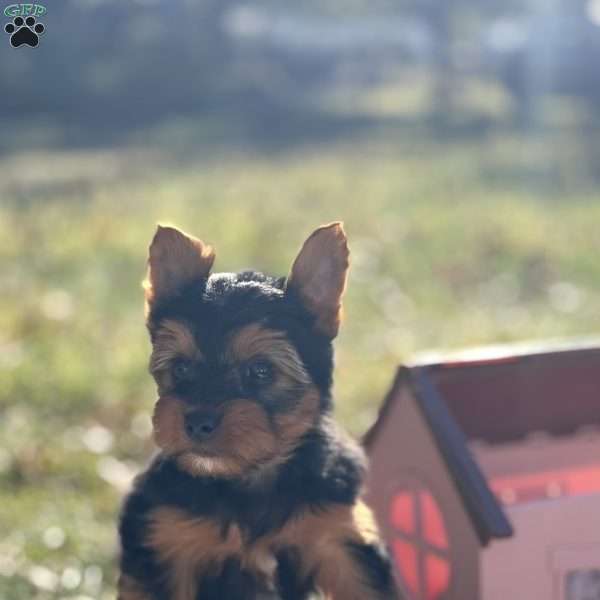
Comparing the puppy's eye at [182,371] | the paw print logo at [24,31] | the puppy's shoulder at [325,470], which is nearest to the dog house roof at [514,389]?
the puppy's shoulder at [325,470]

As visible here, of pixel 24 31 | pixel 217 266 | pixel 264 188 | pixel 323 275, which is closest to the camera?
pixel 323 275

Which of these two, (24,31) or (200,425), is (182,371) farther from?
A: (24,31)

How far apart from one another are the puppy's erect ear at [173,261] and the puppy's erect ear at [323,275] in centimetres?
22

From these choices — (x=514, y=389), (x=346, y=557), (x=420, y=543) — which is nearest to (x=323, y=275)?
(x=346, y=557)

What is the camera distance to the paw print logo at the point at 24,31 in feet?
11.5

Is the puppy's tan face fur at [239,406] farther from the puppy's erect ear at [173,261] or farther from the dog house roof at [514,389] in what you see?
the dog house roof at [514,389]

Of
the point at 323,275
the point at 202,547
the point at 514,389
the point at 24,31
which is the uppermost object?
the point at 24,31

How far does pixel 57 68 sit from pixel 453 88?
638cm

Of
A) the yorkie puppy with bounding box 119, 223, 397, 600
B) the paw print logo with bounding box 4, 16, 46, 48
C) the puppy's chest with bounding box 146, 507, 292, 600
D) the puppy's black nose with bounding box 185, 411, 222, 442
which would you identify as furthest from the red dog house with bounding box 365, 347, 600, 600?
the paw print logo with bounding box 4, 16, 46, 48

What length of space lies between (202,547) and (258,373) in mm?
433

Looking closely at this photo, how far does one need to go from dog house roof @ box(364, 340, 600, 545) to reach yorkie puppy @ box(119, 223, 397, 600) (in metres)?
0.85

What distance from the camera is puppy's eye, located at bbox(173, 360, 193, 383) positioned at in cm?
255

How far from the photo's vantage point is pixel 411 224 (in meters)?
9.71

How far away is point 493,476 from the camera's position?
13.6 ft
